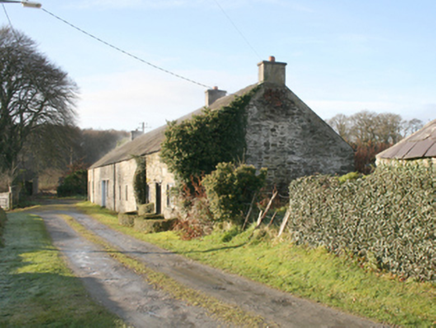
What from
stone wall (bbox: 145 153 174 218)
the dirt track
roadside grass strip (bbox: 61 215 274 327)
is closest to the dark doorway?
stone wall (bbox: 145 153 174 218)

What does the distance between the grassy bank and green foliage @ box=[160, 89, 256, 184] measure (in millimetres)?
4665

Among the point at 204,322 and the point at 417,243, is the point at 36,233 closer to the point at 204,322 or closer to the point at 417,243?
the point at 204,322

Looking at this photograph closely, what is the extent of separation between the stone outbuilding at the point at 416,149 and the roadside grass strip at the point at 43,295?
6.81 meters

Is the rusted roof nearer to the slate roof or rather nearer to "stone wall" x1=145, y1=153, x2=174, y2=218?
the slate roof

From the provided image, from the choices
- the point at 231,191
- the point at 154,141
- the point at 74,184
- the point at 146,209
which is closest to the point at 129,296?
the point at 231,191

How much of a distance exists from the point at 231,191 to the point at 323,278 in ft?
18.4

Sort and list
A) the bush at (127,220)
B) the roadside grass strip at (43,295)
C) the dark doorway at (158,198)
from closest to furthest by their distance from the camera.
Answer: the roadside grass strip at (43,295) → the bush at (127,220) → the dark doorway at (158,198)

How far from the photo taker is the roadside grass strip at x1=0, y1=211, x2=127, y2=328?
19.9 ft

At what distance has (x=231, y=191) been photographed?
1324 cm

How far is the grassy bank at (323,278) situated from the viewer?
21.0 feet

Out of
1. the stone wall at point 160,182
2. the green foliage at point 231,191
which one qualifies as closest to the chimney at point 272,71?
the green foliage at point 231,191

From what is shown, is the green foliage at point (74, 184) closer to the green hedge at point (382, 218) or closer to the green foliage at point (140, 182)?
the green foliage at point (140, 182)

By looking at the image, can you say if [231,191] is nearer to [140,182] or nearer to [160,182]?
[160,182]

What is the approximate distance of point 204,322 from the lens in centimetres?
608
